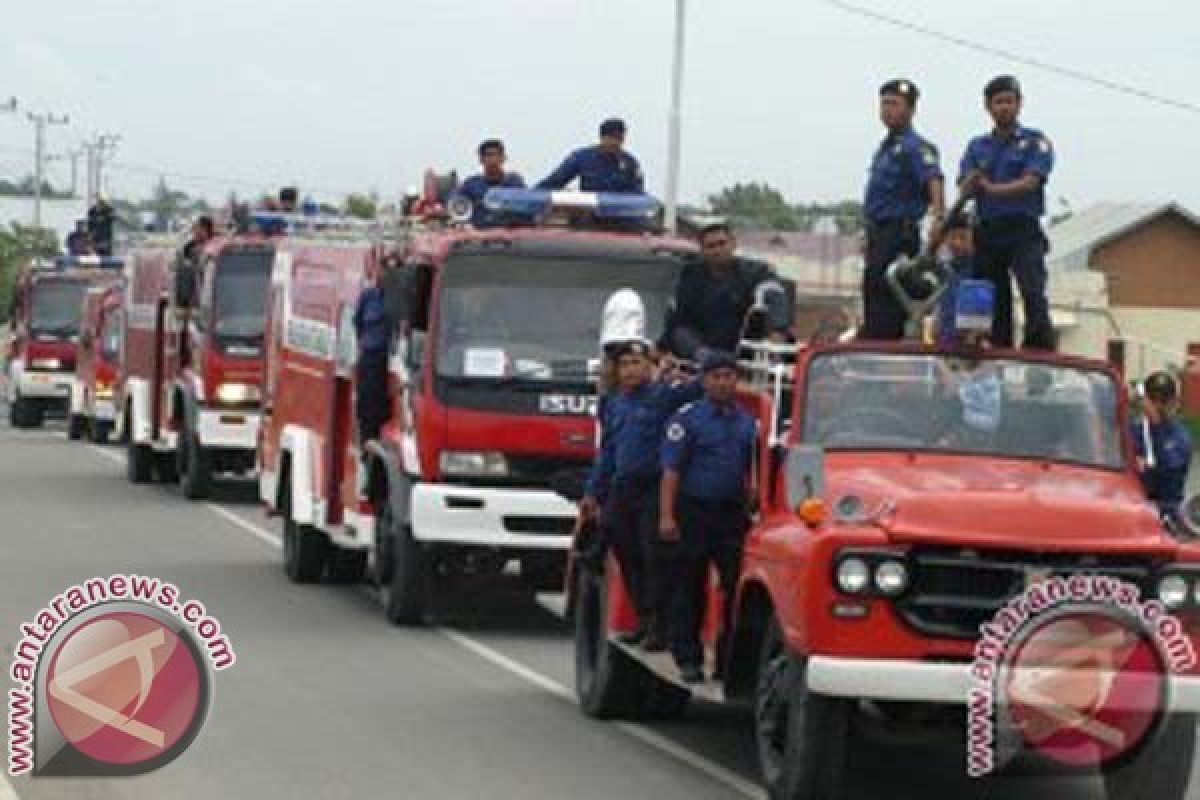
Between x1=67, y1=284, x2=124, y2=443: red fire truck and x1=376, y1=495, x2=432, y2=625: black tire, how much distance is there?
67.2ft

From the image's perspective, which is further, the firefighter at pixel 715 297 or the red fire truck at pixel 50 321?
the red fire truck at pixel 50 321

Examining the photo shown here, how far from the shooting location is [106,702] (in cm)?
1196

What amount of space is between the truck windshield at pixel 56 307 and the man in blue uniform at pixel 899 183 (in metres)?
34.5

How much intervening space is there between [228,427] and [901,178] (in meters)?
16.3

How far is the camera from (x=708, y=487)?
12.2 m

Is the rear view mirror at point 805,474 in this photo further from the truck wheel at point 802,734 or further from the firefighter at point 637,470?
the firefighter at point 637,470

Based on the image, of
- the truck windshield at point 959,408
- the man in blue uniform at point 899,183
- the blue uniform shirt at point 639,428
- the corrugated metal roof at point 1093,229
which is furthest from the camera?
the corrugated metal roof at point 1093,229

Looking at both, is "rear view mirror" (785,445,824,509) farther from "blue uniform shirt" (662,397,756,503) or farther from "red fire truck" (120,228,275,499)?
"red fire truck" (120,228,275,499)

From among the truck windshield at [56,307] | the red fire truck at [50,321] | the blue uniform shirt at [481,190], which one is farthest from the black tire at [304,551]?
the truck windshield at [56,307]

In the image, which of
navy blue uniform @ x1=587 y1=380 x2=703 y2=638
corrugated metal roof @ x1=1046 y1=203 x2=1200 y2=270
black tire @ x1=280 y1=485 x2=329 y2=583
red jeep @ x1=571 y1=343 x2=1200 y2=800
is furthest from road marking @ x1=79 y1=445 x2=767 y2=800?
corrugated metal roof @ x1=1046 y1=203 x2=1200 y2=270

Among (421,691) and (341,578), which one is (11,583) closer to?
(341,578)

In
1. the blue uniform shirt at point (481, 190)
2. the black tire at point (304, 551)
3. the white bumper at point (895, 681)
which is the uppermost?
the blue uniform shirt at point (481, 190)

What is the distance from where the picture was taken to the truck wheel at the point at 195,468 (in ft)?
97.8

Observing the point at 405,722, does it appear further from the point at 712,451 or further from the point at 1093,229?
the point at 1093,229
